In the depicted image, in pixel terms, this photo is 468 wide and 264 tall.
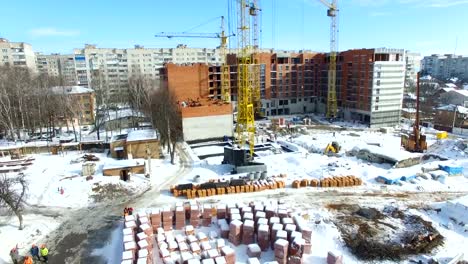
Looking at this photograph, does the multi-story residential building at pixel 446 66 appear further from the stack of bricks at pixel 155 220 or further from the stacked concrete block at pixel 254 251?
the stack of bricks at pixel 155 220

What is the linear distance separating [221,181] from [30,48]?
76603 millimetres

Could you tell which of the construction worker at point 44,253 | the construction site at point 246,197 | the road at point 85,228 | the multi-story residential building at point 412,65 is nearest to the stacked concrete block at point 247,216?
the construction site at point 246,197

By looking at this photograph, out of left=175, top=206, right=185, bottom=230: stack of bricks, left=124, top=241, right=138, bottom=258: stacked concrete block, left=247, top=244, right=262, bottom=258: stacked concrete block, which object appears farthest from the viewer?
left=175, top=206, right=185, bottom=230: stack of bricks

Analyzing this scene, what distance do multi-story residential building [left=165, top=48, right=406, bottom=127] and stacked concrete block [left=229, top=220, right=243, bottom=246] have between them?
42.1 metres

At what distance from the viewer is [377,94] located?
52094mm

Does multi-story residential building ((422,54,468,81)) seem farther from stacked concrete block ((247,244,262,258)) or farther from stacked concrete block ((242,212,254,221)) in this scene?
stacked concrete block ((247,244,262,258))

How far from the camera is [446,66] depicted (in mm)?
139250

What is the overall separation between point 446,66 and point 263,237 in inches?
6376

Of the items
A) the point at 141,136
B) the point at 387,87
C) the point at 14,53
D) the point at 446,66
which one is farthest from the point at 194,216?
the point at 446,66

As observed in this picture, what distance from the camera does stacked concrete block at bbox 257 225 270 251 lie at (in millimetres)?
15000

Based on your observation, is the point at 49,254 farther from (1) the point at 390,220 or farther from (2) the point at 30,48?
(2) the point at 30,48

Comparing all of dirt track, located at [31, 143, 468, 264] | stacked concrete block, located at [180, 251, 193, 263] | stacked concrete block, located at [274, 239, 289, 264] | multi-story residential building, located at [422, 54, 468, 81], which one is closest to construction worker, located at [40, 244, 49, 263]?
dirt track, located at [31, 143, 468, 264]

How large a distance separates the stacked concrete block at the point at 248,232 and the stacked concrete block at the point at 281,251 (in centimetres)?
177

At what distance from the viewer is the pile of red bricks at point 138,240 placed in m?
13.2
